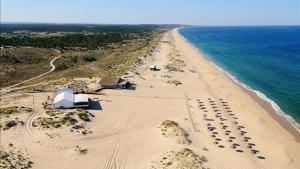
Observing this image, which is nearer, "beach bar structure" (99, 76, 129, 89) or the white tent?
the white tent

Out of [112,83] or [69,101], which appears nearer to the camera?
[69,101]

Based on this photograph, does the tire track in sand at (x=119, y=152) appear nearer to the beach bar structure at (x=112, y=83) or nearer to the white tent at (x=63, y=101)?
the white tent at (x=63, y=101)

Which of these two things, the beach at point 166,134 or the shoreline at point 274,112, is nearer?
the beach at point 166,134

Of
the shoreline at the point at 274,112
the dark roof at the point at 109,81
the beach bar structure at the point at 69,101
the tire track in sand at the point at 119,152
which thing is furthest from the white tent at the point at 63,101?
the shoreline at the point at 274,112

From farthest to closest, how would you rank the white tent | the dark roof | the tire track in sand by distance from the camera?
1. the dark roof
2. the white tent
3. the tire track in sand

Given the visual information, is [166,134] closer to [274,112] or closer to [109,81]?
[274,112]

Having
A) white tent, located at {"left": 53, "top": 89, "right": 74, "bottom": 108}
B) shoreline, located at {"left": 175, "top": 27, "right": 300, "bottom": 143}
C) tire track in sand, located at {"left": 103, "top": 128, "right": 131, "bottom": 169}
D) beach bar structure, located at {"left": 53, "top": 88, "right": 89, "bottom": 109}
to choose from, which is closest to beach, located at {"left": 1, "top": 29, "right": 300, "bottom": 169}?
tire track in sand, located at {"left": 103, "top": 128, "right": 131, "bottom": 169}

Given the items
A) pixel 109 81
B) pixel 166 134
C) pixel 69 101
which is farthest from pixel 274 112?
pixel 69 101

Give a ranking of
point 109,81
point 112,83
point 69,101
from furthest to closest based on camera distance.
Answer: point 109,81, point 112,83, point 69,101

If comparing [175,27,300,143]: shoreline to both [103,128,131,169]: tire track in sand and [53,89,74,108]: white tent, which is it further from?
[53,89,74,108]: white tent
